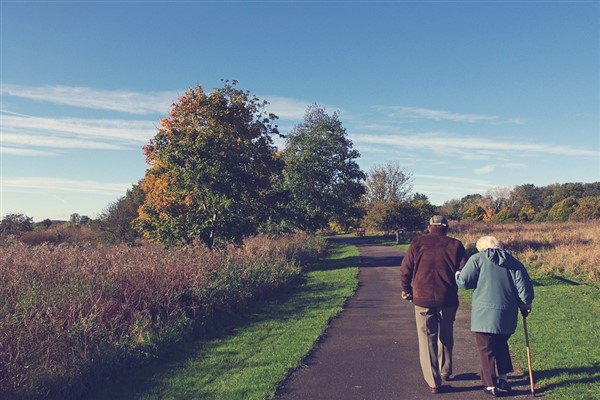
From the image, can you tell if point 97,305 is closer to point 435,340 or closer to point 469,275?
point 435,340

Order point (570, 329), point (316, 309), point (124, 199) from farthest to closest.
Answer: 1. point (124, 199)
2. point (316, 309)
3. point (570, 329)

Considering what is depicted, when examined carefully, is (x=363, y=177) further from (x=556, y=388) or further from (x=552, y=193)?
(x=552, y=193)

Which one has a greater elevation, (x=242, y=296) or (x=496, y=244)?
(x=496, y=244)

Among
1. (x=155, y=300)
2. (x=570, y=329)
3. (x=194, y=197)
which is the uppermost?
(x=194, y=197)

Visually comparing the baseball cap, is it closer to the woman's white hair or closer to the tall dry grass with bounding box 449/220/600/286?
the woman's white hair

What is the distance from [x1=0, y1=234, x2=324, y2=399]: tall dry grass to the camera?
5.96 meters

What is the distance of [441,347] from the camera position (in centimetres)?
596

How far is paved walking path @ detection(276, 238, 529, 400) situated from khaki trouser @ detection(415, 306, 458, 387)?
189 mm

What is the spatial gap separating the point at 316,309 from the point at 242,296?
1.77 m

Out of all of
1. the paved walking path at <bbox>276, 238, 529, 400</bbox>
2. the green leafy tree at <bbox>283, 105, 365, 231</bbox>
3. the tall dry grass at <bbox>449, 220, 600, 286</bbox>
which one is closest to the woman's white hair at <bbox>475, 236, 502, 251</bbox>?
the paved walking path at <bbox>276, 238, 529, 400</bbox>

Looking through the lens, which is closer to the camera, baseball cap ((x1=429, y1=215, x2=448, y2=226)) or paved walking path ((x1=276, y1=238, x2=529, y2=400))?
paved walking path ((x1=276, y1=238, x2=529, y2=400))

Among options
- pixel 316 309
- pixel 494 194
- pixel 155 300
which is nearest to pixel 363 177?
pixel 316 309

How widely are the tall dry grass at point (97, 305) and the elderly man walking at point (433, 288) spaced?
13.6ft

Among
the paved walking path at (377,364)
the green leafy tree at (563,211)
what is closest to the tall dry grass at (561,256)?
the paved walking path at (377,364)
